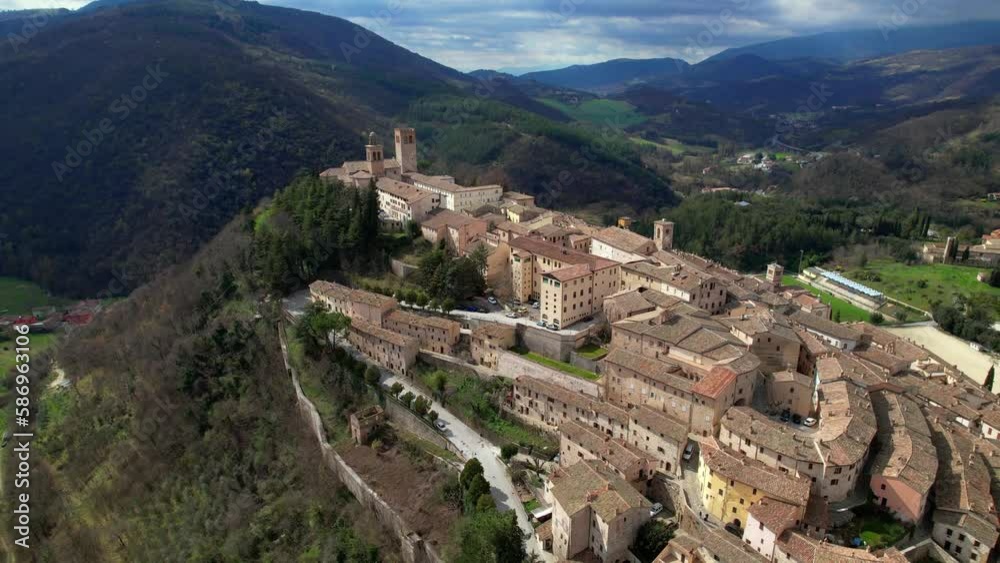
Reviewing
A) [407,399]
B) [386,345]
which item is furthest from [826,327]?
[386,345]

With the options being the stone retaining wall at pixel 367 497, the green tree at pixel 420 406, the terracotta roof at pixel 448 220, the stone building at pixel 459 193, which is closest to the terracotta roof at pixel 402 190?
the stone building at pixel 459 193

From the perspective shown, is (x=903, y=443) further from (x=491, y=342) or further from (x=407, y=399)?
(x=407, y=399)

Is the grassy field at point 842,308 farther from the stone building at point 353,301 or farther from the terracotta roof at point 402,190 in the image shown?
the stone building at point 353,301

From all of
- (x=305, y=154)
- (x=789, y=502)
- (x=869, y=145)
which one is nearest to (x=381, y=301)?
(x=789, y=502)

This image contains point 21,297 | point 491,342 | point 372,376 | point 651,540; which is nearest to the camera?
point 651,540

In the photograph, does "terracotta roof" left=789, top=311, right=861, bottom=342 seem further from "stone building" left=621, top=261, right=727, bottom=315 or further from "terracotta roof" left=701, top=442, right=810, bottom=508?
"terracotta roof" left=701, top=442, right=810, bottom=508
